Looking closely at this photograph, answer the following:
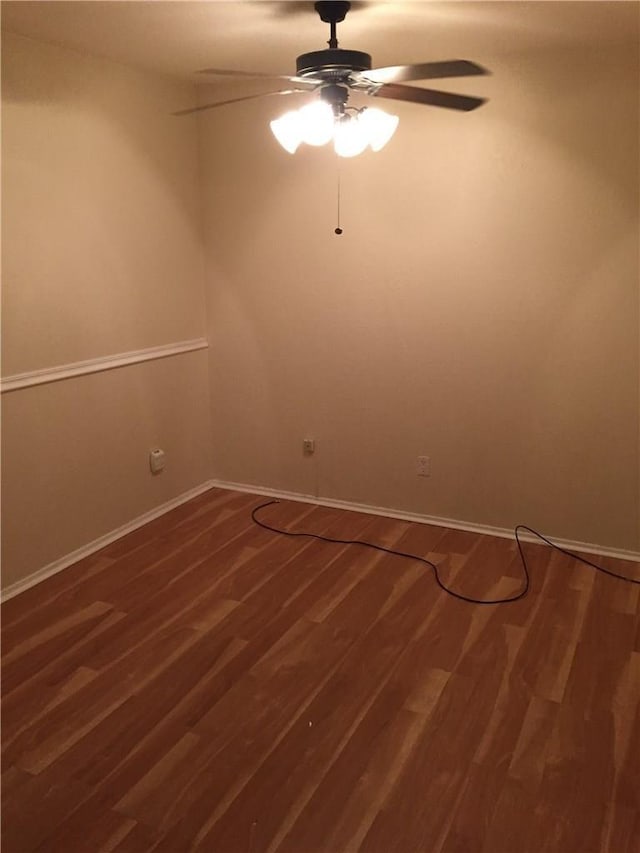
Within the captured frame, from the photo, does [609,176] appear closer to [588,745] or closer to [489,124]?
[489,124]

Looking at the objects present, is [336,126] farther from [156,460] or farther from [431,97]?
[156,460]

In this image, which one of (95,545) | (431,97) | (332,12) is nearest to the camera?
(431,97)

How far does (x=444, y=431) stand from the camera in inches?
152

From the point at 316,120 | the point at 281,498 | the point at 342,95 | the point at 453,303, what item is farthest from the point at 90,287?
the point at 453,303

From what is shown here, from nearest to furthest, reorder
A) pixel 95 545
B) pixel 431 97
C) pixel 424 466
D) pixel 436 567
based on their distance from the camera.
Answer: pixel 431 97, pixel 436 567, pixel 95 545, pixel 424 466

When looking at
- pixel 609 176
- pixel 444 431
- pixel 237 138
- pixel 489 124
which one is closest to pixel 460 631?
pixel 444 431

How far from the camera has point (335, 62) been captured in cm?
240

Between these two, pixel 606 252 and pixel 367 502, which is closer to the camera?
pixel 606 252

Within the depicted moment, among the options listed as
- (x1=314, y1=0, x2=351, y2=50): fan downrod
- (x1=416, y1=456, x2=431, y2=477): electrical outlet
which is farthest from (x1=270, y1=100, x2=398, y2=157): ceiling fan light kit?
(x1=416, y1=456, x2=431, y2=477): electrical outlet

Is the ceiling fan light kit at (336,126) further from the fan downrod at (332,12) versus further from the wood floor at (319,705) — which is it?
the wood floor at (319,705)

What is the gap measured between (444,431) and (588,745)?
6.24 feet

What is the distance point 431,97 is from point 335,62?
356mm

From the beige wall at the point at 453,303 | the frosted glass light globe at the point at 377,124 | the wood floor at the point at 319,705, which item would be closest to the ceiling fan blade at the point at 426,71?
the frosted glass light globe at the point at 377,124

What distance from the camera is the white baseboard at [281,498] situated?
337 cm
